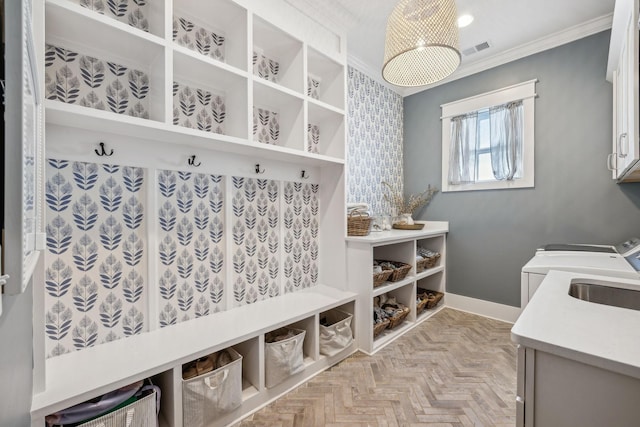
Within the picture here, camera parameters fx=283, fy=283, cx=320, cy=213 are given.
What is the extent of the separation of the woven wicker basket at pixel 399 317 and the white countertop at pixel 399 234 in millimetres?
665

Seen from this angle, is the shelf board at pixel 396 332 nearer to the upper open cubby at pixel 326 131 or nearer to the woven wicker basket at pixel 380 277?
the woven wicker basket at pixel 380 277

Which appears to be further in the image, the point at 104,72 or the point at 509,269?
the point at 509,269

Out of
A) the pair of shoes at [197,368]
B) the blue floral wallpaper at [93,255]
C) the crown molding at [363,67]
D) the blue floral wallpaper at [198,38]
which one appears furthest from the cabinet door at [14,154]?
the crown molding at [363,67]

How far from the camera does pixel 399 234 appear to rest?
8.33ft

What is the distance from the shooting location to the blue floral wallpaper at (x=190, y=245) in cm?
162

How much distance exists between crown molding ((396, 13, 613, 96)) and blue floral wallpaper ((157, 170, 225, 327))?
7.69 ft

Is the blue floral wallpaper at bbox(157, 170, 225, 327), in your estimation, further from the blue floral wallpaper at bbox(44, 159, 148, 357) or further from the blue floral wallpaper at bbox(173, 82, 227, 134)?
the blue floral wallpaper at bbox(173, 82, 227, 134)

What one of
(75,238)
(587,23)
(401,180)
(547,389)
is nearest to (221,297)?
(75,238)

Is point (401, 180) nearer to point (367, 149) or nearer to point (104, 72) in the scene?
point (367, 149)

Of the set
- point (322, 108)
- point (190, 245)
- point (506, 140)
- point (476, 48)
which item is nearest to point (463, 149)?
point (506, 140)

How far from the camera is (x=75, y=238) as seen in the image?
1350mm

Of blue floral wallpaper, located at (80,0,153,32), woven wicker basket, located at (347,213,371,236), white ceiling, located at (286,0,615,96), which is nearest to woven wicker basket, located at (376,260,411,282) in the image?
woven wicker basket, located at (347,213,371,236)

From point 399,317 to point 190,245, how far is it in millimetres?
1848

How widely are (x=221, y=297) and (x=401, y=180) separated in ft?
8.57
